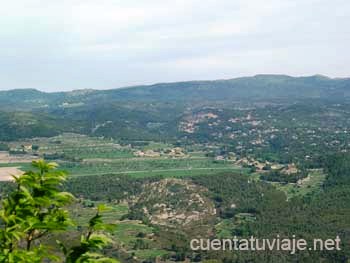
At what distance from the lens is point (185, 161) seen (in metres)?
191

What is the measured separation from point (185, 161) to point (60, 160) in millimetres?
42964

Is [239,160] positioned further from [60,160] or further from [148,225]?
[148,225]

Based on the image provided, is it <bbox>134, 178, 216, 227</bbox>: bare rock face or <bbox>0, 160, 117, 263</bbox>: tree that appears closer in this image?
<bbox>0, 160, 117, 263</bbox>: tree

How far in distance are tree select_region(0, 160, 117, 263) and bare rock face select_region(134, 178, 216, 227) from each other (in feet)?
356

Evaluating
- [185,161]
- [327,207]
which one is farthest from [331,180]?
[185,161]

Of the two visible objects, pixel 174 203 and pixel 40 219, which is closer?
pixel 40 219

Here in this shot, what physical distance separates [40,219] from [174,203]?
121222 mm

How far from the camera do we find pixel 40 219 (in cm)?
843

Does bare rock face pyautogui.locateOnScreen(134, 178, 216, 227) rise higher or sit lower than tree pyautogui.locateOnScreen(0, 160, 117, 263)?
lower

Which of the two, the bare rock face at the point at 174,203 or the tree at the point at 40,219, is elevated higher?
the tree at the point at 40,219

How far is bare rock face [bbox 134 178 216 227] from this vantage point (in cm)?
12031

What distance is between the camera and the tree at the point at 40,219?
8086 millimetres

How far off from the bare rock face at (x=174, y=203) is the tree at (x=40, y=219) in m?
108

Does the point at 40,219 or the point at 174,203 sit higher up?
the point at 40,219
